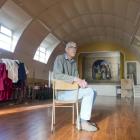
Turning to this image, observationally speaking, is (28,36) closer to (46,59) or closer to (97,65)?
(46,59)

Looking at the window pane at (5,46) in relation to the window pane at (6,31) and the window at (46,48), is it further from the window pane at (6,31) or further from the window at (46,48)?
the window at (46,48)

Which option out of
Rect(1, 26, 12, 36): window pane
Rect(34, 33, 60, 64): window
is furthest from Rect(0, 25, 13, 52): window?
Rect(34, 33, 60, 64): window

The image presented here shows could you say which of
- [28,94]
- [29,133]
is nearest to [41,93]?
[28,94]

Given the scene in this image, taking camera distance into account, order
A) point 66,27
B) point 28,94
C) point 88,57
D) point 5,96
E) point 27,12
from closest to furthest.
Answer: point 5,96
point 27,12
point 28,94
point 66,27
point 88,57

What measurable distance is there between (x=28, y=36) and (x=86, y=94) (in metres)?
7.82

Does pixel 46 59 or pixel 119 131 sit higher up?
pixel 46 59

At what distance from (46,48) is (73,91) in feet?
36.8

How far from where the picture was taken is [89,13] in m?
11.2

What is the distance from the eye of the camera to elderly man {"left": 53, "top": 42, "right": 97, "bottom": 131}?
3.16 metres

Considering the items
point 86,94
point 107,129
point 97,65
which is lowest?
point 107,129

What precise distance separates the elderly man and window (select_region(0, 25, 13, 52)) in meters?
6.46

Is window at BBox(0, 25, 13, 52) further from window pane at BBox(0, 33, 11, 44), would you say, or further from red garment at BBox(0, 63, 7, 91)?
red garment at BBox(0, 63, 7, 91)

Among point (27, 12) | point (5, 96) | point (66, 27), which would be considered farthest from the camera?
point (66, 27)

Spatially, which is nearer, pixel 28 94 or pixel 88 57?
pixel 28 94
